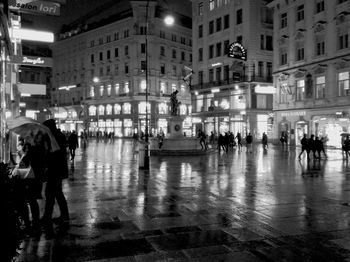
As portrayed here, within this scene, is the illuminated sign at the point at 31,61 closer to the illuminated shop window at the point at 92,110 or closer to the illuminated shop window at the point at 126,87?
the illuminated shop window at the point at 126,87

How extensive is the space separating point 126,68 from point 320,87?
40.9 metres

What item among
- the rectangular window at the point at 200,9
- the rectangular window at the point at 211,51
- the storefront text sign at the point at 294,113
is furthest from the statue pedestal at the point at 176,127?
the rectangular window at the point at 200,9

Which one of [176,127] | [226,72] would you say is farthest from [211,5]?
[176,127]

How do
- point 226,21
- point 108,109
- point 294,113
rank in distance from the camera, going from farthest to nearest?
point 108,109, point 226,21, point 294,113

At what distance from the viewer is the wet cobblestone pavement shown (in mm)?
5664

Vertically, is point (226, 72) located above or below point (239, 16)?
below

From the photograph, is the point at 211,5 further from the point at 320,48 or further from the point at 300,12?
the point at 320,48

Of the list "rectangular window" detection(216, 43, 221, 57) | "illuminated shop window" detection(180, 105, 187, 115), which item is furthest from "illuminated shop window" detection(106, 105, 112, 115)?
"rectangular window" detection(216, 43, 221, 57)

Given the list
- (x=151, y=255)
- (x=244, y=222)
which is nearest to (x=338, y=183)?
(x=244, y=222)

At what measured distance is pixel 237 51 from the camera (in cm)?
4834

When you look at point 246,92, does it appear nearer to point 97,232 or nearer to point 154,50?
point 154,50

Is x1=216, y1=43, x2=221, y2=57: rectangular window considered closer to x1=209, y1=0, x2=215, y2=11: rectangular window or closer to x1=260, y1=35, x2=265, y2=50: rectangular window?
x1=209, y1=0, x2=215, y2=11: rectangular window

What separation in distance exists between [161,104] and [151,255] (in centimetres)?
6745

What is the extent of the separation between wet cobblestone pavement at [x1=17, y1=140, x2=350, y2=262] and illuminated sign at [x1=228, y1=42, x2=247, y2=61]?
3589 cm
